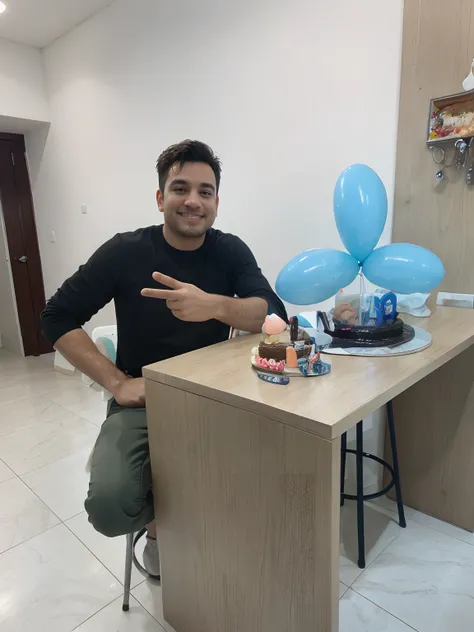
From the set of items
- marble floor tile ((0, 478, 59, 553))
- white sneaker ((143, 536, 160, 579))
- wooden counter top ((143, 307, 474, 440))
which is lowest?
marble floor tile ((0, 478, 59, 553))

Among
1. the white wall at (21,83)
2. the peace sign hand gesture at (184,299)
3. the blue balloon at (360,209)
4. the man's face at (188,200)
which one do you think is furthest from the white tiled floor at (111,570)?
the white wall at (21,83)

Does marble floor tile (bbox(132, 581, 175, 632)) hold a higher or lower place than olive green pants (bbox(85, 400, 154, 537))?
lower

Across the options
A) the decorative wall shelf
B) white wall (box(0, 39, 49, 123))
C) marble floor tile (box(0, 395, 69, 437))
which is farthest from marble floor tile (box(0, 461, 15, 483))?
white wall (box(0, 39, 49, 123))

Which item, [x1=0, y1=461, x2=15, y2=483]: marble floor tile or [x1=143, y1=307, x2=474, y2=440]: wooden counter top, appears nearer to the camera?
[x1=143, y1=307, x2=474, y2=440]: wooden counter top

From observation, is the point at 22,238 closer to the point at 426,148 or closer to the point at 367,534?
the point at 426,148

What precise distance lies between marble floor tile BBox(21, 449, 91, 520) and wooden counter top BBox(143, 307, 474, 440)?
1112 millimetres

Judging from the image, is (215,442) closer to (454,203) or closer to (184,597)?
(184,597)

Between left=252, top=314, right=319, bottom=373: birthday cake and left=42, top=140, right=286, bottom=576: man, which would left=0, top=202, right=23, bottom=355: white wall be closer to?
left=42, top=140, right=286, bottom=576: man

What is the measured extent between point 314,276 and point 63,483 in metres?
1.53

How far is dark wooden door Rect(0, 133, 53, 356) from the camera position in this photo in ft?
11.8

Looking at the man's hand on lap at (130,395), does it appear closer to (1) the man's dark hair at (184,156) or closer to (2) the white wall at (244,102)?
(1) the man's dark hair at (184,156)

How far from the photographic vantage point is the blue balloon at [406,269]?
1091 millimetres

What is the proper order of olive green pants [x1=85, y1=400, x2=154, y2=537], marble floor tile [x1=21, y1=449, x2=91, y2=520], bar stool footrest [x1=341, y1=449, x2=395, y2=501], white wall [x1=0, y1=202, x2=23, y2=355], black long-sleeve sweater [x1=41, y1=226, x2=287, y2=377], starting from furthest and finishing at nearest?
white wall [x1=0, y1=202, x2=23, y2=355], marble floor tile [x1=21, y1=449, x2=91, y2=520], bar stool footrest [x1=341, y1=449, x2=395, y2=501], black long-sleeve sweater [x1=41, y1=226, x2=287, y2=377], olive green pants [x1=85, y1=400, x2=154, y2=537]

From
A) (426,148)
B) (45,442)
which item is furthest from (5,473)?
(426,148)
